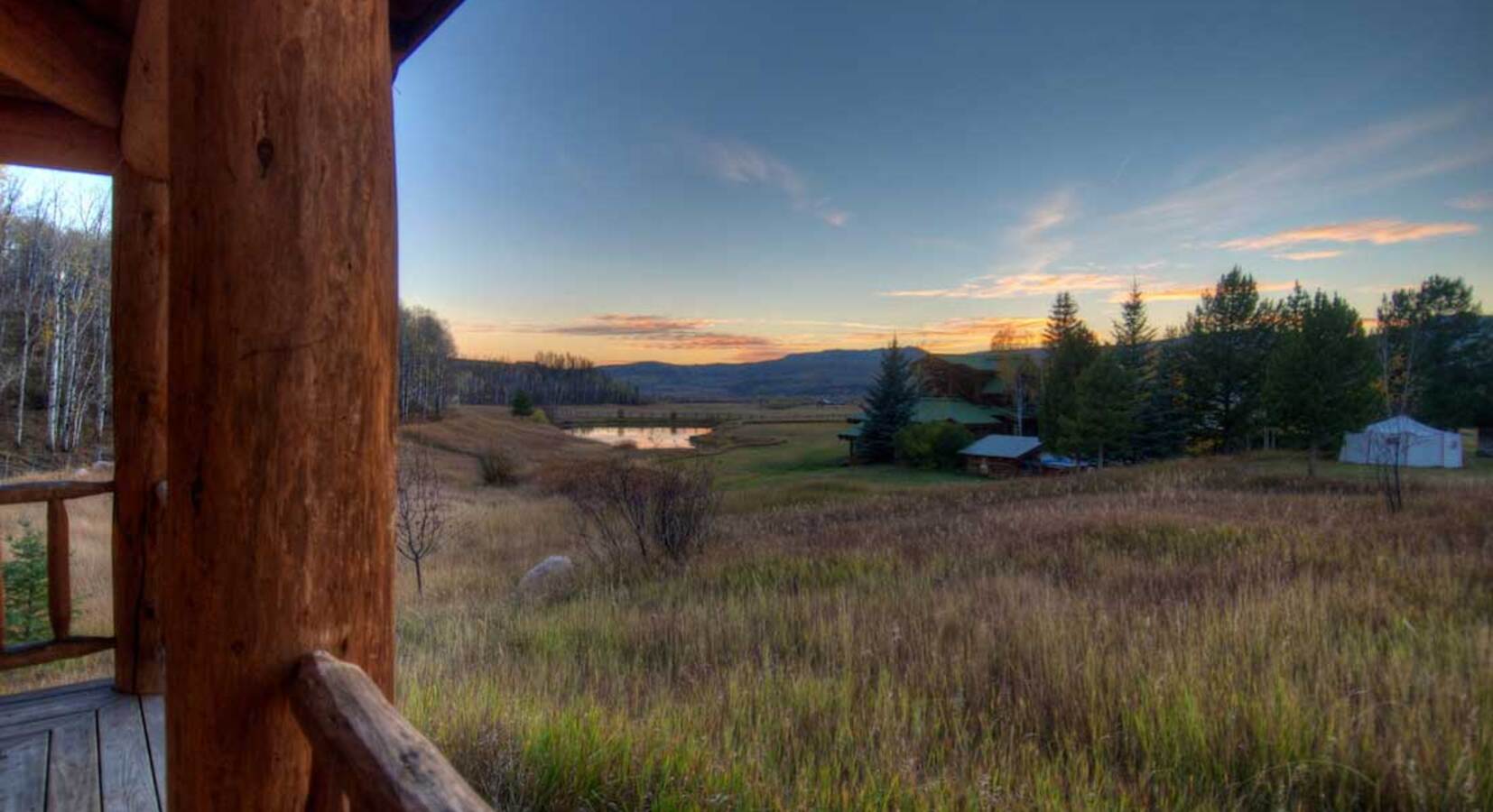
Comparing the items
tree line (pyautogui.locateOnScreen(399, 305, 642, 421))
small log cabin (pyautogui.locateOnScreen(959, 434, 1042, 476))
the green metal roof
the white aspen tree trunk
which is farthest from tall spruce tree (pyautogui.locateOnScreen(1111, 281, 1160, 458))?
the white aspen tree trunk

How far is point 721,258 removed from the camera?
22.0m

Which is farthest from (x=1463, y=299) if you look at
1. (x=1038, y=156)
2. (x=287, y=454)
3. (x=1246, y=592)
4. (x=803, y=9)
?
(x=287, y=454)

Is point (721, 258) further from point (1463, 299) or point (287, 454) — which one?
point (1463, 299)

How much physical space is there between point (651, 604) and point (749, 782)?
3.77 metres

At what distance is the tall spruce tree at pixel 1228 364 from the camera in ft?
121

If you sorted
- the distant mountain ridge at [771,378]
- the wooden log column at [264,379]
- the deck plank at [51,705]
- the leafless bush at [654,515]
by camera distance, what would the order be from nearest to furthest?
the wooden log column at [264,379], the deck plank at [51,705], the leafless bush at [654,515], the distant mountain ridge at [771,378]

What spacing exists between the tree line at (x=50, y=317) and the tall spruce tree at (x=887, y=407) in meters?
32.9

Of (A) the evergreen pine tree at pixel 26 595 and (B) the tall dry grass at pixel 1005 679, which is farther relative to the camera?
(A) the evergreen pine tree at pixel 26 595

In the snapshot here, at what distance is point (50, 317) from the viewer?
20172 millimetres

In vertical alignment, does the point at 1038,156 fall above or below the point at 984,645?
above

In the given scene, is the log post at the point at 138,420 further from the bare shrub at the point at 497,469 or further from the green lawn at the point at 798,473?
the bare shrub at the point at 497,469

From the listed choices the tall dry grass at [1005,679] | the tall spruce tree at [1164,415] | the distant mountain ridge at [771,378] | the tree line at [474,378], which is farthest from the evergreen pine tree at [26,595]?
the distant mountain ridge at [771,378]

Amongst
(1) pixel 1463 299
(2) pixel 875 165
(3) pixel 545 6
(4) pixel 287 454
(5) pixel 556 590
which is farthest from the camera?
(1) pixel 1463 299

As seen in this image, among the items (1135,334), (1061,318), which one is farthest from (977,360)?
(1135,334)
